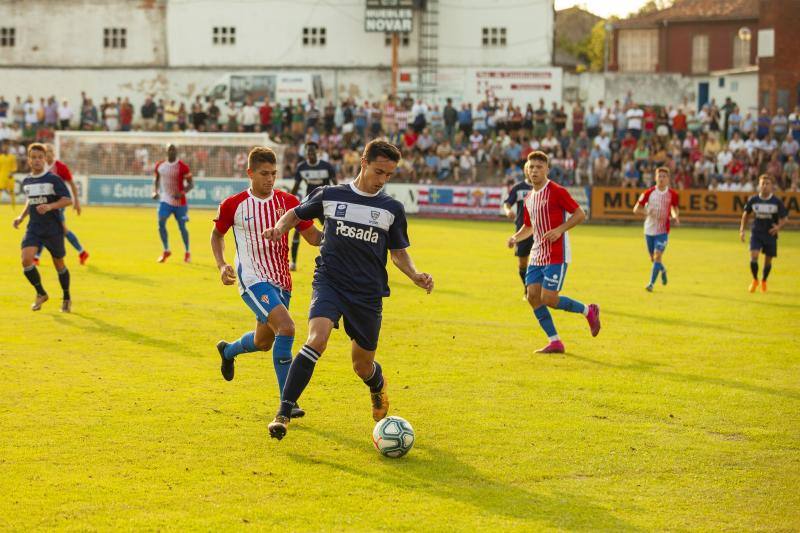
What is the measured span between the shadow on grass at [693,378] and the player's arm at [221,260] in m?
4.85

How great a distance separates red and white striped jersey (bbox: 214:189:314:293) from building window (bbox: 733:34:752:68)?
77.8 meters

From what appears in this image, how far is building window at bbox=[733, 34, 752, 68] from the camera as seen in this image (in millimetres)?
81125

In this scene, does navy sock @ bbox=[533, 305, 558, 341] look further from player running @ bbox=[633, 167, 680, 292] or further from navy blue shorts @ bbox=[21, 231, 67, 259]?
player running @ bbox=[633, 167, 680, 292]

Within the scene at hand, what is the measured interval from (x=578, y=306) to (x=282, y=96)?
4213cm

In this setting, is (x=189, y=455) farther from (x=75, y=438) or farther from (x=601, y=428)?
(x=601, y=428)

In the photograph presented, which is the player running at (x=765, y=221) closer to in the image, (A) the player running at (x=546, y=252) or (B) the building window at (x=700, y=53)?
(A) the player running at (x=546, y=252)

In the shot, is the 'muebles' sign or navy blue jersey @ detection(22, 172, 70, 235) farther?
the 'muebles' sign

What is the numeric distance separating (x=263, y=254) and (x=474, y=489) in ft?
10.1

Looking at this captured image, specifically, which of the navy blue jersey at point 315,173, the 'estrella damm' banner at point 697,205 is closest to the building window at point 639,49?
the 'estrella damm' banner at point 697,205

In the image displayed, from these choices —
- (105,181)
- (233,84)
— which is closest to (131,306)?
(105,181)

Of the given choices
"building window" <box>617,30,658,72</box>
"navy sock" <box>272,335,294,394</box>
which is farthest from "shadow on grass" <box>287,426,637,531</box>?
"building window" <box>617,30,658,72</box>

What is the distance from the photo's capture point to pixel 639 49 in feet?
283

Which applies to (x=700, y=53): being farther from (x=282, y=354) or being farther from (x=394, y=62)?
(x=282, y=354)

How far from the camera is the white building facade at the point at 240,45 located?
57.0 meters
